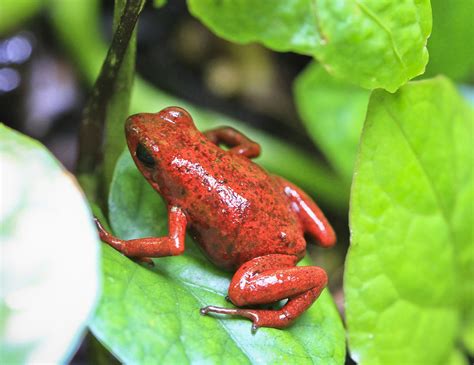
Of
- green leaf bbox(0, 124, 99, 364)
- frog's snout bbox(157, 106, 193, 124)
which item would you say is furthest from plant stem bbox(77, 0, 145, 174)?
green leaf bbox(0, 124, 99, 364)

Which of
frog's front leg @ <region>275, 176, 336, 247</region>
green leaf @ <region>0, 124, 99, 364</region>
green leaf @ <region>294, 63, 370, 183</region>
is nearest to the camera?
green leaf @ <region>0, 124, 99, 364</region>

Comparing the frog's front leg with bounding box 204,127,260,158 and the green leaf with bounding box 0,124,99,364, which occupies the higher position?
the green leaf with bounding box 0,124,99,364

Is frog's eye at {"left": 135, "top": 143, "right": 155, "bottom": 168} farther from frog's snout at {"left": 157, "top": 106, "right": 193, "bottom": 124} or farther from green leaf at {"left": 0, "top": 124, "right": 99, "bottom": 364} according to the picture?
green leaf at {"left": 0, "top": 124, "right": 99, "bottom": 364}

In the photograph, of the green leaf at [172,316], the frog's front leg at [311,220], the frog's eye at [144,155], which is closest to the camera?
the green leaf at [172,316]

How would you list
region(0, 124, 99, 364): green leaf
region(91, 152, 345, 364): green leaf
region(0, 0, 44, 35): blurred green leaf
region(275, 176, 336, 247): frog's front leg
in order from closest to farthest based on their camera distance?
region(0, 124, 99, 364): green leaf
region(91, 152, 345, 364): green leaf
region(275, 176, 336, 247): frog's front leg
region(0, 0, 44, 35): blurred green leaf

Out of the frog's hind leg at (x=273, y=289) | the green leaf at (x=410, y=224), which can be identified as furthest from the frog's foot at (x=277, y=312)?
the green leaf at (x=410, y=224)

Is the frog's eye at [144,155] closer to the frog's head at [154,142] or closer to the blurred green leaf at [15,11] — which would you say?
the frog's head at [154,142]

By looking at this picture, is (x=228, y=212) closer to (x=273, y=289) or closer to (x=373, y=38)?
(x=273, y=289)
